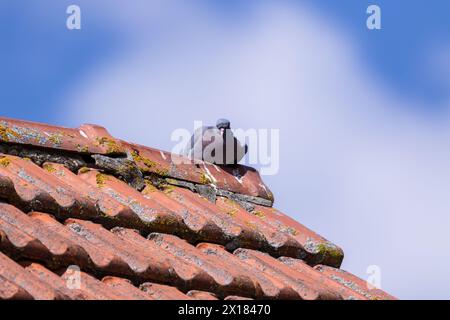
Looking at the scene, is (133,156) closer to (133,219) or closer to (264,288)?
(133,219)

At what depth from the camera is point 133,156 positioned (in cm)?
A: 371

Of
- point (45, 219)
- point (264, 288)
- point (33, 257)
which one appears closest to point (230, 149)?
point (264, 288)

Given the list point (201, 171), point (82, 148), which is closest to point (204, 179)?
point (201, 171)

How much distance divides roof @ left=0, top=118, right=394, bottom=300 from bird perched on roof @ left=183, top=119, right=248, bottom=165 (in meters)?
0.06

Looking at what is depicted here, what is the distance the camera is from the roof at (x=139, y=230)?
252 cm

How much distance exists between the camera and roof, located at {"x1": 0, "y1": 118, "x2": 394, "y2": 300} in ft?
8.25

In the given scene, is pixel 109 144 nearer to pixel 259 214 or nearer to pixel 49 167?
pixel 49 167

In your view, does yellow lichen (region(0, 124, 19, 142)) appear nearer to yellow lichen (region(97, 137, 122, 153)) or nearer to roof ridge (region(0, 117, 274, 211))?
roof ridge (region(0, 117, 274, 211))

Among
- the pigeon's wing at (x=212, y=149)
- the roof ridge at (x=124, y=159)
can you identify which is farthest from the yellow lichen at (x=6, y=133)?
the pigeon's wing at (x=212, y=149)

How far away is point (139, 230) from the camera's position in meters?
3.10
